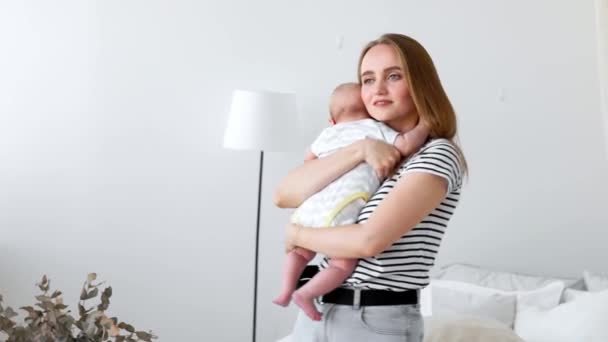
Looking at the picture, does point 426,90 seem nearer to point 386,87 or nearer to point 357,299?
point 386,87

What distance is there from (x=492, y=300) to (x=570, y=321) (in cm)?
33

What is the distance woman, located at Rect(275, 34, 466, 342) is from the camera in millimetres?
1556

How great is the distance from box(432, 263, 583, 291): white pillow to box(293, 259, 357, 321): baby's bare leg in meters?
1.92

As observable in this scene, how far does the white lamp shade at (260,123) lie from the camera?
3.51 m

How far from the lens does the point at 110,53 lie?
3746mm

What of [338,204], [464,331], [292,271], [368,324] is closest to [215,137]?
[464,331]

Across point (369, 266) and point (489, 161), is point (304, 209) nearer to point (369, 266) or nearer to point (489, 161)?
point (369, 266)

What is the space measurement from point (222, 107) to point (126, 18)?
59 centimetres

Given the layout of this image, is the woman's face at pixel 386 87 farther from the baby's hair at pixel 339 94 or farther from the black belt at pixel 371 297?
the black belt at pixel 371 297

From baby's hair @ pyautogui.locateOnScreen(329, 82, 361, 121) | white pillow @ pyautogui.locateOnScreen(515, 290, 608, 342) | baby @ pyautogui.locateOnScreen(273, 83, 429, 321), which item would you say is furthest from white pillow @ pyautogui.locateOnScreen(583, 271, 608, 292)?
baby @ pyautogui.locateOnScreen(273, 83, 429, 321)

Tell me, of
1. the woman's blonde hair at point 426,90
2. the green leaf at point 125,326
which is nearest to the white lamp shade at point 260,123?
the woman's blonde hair at point 426,90

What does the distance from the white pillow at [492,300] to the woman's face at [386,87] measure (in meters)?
1.61

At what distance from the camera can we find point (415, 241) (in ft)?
5.30

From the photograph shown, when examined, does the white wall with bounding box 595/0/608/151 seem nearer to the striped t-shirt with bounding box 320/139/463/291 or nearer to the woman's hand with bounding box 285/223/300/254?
the striped t-shirt with bounding box 320/139/463/291
